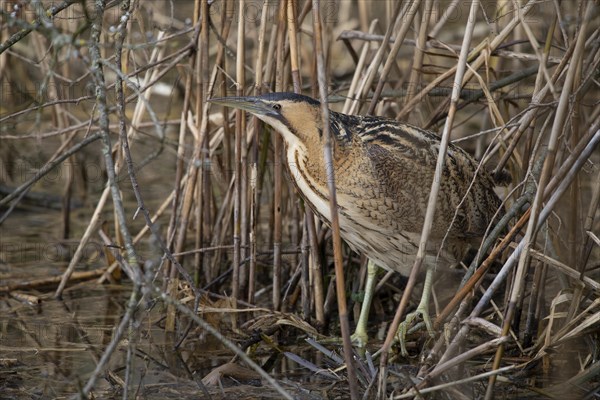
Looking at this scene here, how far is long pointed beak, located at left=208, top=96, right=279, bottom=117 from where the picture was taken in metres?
2.81

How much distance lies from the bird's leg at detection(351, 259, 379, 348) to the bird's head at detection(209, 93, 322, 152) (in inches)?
25.5

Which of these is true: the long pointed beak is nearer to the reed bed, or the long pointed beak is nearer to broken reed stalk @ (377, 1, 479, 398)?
the reed bed

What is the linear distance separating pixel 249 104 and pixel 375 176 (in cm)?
48

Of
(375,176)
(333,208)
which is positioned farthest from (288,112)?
(333,208)

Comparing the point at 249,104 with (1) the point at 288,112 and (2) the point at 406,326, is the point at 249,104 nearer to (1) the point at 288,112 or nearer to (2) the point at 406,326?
(1) the point at 288,112

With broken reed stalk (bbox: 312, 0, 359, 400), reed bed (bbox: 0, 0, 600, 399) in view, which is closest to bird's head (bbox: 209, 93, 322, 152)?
reed bed (bbox: 0, 0, 600, 399)

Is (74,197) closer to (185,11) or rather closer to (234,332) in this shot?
(234,332)

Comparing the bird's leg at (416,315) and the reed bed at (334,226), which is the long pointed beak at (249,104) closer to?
the reed bed at (334,226)

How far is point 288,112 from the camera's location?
113 inches

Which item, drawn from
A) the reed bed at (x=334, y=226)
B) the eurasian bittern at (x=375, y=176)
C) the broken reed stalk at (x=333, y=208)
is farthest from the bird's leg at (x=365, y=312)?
the broken reed stalk at (x=333, y=208)

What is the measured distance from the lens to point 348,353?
2.21 meters

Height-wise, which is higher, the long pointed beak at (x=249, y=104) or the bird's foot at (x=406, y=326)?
the long pointed beak at (x=249, y=104)

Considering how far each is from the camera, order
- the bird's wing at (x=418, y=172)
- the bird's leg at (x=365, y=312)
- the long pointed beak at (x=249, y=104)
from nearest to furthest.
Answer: the long pointed beak at (x=249, y=104) → the bird's wing at (x=418, y=172) → the bird's leg at (x=365, y=312)

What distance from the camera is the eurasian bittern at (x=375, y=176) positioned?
2.90 metres
